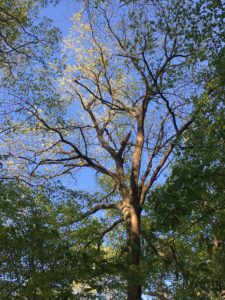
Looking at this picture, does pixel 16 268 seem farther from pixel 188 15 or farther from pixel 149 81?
pixel 149 81

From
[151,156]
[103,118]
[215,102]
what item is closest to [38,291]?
[215,102]

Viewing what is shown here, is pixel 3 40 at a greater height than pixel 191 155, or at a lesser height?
greater

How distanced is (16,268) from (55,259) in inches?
32.4

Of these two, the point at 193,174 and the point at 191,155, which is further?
the point at 191,155

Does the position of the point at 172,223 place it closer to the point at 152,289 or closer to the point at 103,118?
the point at 103,118

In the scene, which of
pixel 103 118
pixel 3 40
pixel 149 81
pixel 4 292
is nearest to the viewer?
pixel 4 292

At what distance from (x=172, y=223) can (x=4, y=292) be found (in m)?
3.10

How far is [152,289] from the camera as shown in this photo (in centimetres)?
1827

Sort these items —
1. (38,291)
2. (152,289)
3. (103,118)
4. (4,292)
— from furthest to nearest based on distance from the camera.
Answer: (152,289)
(103,118)
(4,292)
(38,291)

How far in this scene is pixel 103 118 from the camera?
640 inches

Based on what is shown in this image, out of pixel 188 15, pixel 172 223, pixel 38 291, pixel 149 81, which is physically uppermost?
pixel 149 81

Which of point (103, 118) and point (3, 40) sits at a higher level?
point (103, 118)

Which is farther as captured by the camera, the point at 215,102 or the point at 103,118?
the point at 103,118

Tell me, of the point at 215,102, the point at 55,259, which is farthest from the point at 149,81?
the point at 55,259
